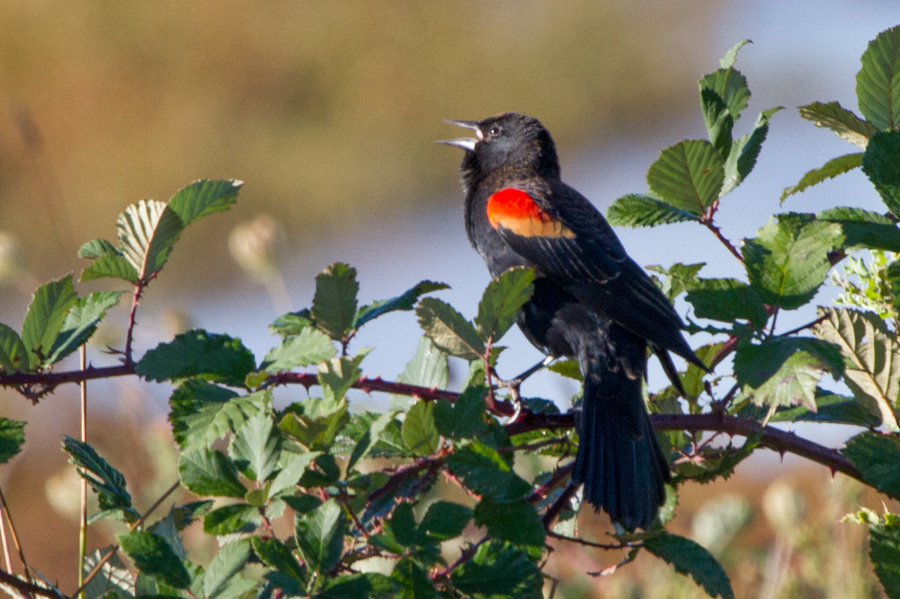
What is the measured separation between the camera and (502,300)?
100 centimetres

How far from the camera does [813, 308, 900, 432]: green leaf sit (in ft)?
3.55

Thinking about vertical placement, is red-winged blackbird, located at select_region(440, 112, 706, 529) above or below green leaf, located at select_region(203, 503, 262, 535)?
above

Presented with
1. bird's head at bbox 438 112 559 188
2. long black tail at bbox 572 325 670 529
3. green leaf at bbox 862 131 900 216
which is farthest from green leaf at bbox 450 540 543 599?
bird's head at bbox 438 112 559 188

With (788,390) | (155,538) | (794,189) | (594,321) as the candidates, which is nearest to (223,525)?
(155,538)

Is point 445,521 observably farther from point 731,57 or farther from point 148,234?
point 731,57

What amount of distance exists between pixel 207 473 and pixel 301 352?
0.17 meters

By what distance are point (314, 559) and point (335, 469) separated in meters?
0.10

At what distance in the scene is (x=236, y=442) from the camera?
2.94 feet

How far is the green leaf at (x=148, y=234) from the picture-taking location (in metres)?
1.07

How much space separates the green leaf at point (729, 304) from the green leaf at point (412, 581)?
1.45 ft

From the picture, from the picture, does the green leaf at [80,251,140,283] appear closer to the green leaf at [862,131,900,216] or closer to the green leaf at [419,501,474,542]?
the green leaf at [419,501,474,542]

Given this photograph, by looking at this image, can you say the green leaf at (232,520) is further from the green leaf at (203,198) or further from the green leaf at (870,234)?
the green leaf at (870,234)

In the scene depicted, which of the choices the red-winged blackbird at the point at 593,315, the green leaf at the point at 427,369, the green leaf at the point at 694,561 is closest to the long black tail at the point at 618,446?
the red-winged blackbird at the point at 593,315

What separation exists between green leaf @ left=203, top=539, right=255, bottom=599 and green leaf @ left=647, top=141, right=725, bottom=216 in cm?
72
